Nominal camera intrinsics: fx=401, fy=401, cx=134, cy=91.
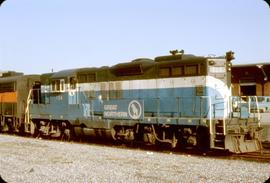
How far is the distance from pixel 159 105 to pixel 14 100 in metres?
12.1

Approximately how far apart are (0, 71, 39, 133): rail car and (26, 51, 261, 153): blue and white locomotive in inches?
145

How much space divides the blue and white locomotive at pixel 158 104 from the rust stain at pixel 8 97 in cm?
479

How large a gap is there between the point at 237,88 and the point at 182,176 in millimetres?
28248

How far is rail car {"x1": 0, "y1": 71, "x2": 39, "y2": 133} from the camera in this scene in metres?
24.2

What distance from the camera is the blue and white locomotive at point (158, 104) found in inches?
572

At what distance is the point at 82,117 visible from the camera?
1947cm

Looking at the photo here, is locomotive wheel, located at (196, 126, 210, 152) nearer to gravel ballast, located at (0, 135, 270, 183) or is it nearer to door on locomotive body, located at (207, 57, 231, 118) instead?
door on locomotive body, located at (207, 57, 231, 118)

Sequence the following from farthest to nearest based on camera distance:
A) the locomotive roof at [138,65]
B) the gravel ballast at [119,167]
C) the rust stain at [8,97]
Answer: the rust stain at [8,97] < the locomotive roof at [138,65] < the gravel ballast at [119,167]

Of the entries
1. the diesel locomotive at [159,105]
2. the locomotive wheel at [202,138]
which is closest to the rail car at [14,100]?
the diesel locomotive at [159,105]

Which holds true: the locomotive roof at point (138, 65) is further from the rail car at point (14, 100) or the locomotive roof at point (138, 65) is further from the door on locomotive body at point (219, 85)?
the rail car at point (14, 100)

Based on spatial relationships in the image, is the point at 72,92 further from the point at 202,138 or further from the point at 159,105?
the point at 202,138

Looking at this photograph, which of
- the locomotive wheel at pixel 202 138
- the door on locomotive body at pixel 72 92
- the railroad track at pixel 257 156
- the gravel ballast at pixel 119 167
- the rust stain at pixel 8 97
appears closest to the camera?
the gravel ballast at pixel 119 167

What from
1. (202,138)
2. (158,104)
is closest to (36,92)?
(158,104)

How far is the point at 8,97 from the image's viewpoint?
84.9 ft
